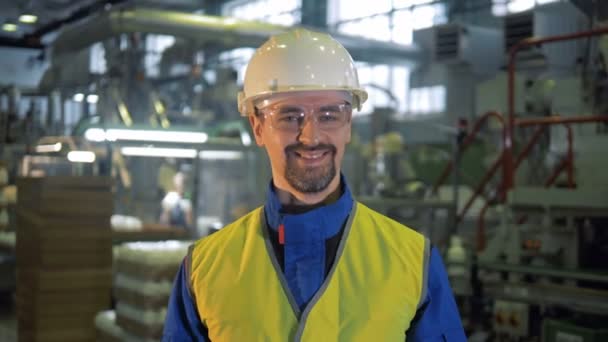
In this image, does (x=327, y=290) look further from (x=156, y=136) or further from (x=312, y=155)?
(x=156, y=136)

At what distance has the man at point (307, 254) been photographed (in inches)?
67.2

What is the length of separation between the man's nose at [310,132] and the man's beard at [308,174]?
0.02 metres

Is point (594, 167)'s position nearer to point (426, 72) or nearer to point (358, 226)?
point (358, 226)

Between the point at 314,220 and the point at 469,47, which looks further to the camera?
the point at 469,47

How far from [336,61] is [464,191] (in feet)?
29.6

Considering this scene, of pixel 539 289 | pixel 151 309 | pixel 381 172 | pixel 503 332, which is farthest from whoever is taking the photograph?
pixel 381 172

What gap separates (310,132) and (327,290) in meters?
0.39

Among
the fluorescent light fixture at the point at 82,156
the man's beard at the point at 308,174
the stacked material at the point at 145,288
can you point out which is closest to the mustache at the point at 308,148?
the man's beard at the point at 308,174

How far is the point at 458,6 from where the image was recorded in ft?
43.1

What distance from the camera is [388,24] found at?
580 inches

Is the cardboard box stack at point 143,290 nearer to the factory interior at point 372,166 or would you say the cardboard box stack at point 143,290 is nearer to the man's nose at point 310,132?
the factory interior at point 372,166

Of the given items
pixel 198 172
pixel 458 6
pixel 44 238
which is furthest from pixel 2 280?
pixel 458 6

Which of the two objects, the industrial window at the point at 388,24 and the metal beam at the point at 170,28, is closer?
the metal beam at the point at 170,28

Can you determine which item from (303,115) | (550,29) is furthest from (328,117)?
(550,29)
